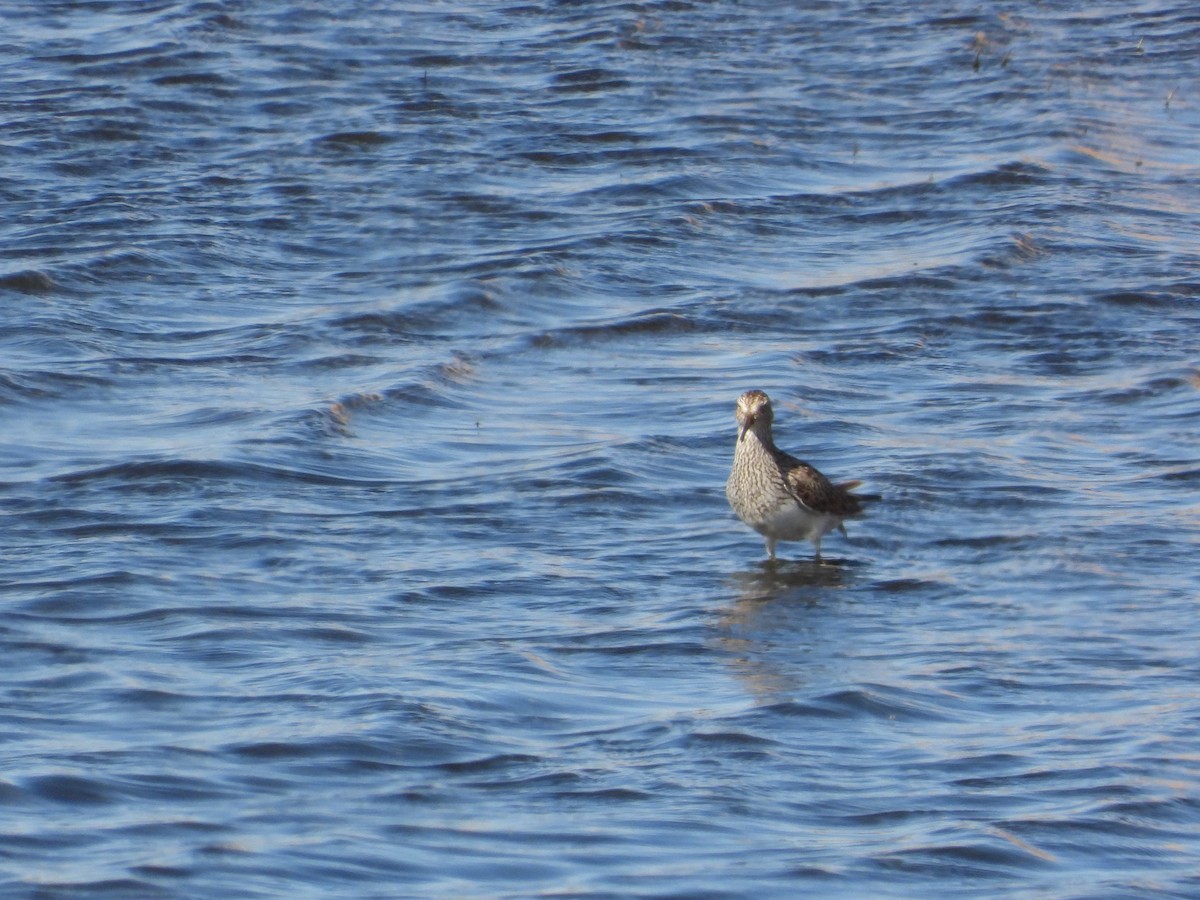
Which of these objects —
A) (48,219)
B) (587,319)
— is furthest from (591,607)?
(48,219)

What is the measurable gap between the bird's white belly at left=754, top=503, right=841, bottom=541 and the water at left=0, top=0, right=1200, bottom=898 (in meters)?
0.23

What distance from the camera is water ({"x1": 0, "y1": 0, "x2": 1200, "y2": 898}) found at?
7.80m

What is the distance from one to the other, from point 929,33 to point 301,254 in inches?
426

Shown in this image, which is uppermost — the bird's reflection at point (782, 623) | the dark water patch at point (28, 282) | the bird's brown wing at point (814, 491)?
the dark water patch at point (28, 282)

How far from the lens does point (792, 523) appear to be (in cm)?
1121

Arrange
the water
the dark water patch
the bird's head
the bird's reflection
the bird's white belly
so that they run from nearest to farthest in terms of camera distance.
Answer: the water → the bird's reflection → the bird's white belly → the bird's head → the dark water patch

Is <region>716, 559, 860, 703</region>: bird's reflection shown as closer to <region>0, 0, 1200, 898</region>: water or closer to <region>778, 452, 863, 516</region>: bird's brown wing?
<region>0, 0, 1200, 898</region>: water

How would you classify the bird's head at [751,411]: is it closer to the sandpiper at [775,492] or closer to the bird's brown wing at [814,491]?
the sandpiper at [775,492]

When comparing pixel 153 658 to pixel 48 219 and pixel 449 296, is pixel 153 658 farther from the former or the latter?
pixel 48 219

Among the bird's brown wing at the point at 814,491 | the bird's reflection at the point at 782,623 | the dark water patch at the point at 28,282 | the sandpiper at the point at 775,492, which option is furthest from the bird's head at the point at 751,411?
the dark water patch at the point at 28,282

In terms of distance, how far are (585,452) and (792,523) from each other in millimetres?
1978

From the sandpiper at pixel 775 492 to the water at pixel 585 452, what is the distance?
25cm

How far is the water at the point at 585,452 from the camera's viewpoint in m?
7.80

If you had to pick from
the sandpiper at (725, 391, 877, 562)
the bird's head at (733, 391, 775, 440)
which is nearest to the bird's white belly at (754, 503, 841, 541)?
the sandpiper at (725, 391, 877, 562)
